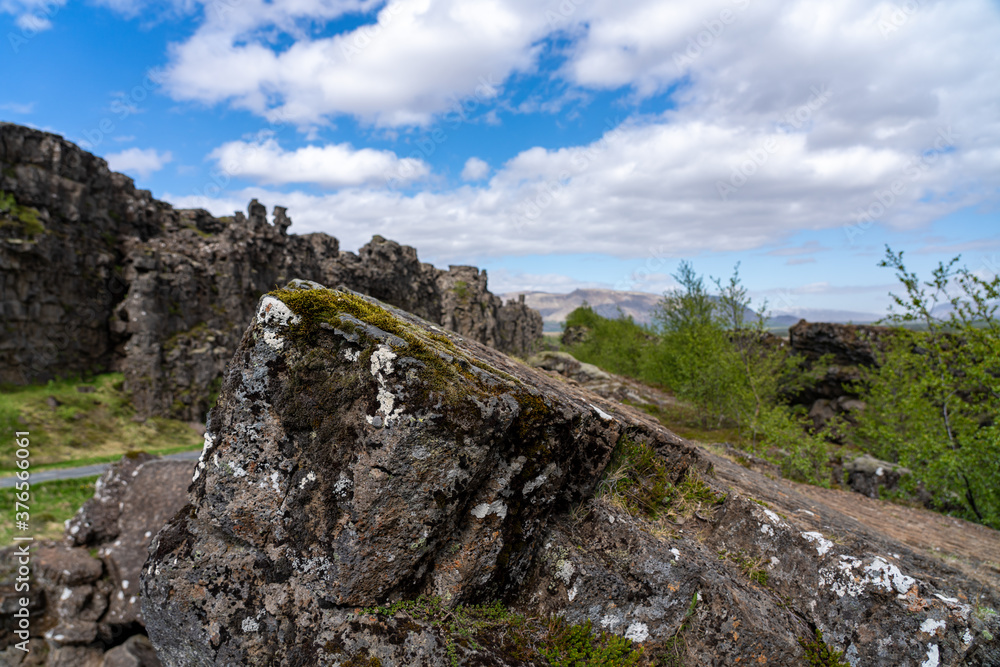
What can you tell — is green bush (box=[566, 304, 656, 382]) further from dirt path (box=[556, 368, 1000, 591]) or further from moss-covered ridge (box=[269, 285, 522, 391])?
moss-covered ridge (box=[269, 285, 522, 391])

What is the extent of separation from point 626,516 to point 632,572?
2.30 ft

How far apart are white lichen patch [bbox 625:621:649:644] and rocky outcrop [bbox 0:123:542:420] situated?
39895 mm

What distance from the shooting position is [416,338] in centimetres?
540

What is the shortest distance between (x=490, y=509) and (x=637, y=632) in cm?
207

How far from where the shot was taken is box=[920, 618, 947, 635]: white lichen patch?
16.8ft

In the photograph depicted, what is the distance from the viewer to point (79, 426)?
38.9 m

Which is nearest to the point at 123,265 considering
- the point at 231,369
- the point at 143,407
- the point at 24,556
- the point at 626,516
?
the point at 143,407

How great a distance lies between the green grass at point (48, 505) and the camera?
1777cm

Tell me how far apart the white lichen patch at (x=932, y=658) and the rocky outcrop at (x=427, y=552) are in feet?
0.06

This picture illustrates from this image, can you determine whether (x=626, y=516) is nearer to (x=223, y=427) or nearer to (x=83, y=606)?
(x=223, y=427)

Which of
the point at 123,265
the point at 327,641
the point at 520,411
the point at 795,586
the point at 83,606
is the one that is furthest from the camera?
the point at 123,265

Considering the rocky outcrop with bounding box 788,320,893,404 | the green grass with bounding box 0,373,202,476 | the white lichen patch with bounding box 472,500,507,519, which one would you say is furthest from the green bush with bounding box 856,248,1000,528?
the green grass with bounding box 0,373,202,476

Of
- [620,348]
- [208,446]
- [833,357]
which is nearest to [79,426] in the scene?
[208,446]

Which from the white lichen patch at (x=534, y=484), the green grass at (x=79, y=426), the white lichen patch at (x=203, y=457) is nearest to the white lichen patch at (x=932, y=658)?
the white lichen patch at (x=534, y=484)
